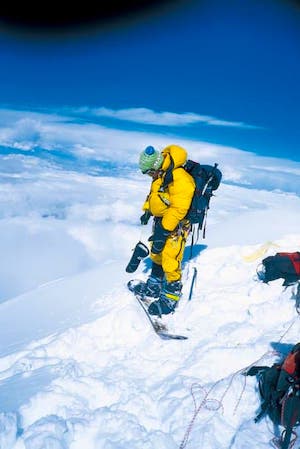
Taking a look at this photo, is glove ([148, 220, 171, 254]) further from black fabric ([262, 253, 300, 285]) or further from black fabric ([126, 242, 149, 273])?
black fabric ([262, 253, 300, 285])

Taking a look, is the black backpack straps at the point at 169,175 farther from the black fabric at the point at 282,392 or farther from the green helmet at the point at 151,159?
the black fabric at the point at 282,392

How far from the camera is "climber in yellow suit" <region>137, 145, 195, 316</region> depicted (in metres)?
5.37

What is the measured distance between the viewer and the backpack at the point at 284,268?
17.6ft

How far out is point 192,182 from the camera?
5.45 metres

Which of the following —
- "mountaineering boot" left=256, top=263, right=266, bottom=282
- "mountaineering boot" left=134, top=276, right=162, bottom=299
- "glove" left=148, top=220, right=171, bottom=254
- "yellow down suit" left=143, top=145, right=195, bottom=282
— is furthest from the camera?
"mountaineering boot" left=134, top=276, right=162, bottom=299

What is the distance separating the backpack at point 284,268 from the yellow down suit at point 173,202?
1.52 metres

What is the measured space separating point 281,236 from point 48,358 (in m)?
6.01

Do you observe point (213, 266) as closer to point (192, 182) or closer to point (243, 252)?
point (243, 252)

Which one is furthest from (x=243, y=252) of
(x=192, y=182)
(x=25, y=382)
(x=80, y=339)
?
(x=25, y=382)

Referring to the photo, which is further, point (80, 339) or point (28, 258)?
point (28, 258)

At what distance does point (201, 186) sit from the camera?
5887 mm

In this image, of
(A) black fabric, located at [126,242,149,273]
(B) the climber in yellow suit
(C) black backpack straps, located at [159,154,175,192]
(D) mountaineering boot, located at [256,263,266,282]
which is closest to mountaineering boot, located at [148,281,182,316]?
(B) the climber in yellow suit

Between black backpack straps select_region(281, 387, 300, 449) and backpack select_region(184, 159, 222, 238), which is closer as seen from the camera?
black backpack straps select_region(281, 387, 300, 449)

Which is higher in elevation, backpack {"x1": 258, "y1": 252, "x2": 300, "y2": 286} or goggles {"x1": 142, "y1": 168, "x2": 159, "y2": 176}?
goggles {"x1": 142, "y1": 168, "x2": 159, "y2": 176}
